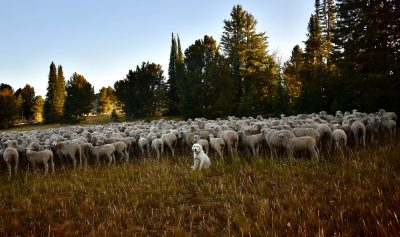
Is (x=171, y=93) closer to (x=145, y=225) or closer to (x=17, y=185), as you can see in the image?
(x=17, y=185)

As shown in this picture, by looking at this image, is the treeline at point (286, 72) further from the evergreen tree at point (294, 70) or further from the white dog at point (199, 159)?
the white dog at point (199, 159)

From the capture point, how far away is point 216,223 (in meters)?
6.01

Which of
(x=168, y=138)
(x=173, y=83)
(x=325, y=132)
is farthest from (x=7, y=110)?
(x=325, y=132)

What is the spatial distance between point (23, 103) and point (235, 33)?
66831 millimetres

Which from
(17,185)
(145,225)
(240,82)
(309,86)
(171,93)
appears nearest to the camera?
(145,225)

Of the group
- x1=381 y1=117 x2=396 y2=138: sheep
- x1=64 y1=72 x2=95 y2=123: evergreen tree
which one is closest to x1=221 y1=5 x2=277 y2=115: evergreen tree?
x1=381 y1=117 x2=396 y2=138: sheep

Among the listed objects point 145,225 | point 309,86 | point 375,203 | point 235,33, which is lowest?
point 145,225

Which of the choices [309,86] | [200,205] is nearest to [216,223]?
[200,205]

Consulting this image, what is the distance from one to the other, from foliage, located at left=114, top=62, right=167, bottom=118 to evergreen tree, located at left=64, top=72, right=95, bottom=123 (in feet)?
35.7

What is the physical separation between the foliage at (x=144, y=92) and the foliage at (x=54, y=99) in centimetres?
1912

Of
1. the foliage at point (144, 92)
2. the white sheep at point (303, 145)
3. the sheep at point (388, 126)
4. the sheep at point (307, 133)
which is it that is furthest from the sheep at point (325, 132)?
the foliage at point (144, 92)

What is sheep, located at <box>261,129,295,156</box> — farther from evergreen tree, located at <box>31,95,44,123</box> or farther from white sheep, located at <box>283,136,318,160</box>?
evergreen tree, located at <box>31,95,44,123</box>

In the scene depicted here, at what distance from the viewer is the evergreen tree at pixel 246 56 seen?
1617 inches

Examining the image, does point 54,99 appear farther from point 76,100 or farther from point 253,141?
point 253,141
